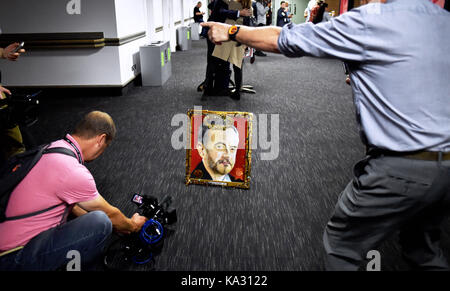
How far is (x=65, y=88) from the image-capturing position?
509 centimetres

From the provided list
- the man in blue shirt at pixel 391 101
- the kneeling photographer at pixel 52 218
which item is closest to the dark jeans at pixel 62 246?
the kneeling photographer at pixel 52 218

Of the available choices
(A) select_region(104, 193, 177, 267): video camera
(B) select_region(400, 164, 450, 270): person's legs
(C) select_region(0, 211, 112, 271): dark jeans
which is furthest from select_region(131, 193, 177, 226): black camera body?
(B) select_region(400, 164, 450, 270): person's legs

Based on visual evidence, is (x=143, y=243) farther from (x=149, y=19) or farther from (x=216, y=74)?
(x=149, y=19)

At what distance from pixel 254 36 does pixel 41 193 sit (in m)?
1.04

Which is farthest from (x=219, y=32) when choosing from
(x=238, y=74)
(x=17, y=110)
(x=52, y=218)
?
(x=238, y=74)

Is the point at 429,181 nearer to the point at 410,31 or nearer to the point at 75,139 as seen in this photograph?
the point at 410,31

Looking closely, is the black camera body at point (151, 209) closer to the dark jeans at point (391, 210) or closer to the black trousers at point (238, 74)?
the dark jeans at point (391, 210)

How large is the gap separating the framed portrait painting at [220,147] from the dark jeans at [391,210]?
4.17ft

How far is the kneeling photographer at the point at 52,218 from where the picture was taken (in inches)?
52.9

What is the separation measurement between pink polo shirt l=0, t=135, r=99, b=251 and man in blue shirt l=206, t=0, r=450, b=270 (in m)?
0.90

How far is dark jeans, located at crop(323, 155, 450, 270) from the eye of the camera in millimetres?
1110

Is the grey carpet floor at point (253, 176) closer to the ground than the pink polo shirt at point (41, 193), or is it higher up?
closer to the ground

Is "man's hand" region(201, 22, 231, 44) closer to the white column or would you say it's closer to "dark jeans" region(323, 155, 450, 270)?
"dark jeans" region(323, 155, 450, 270)

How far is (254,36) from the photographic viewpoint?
126 cm
